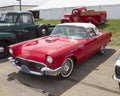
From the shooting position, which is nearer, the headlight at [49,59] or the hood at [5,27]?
the headlight at [49,59]

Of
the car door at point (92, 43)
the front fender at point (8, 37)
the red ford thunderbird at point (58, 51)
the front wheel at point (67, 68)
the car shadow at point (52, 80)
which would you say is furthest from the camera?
the front fender at point (8, 37)

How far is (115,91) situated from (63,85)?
1.29m

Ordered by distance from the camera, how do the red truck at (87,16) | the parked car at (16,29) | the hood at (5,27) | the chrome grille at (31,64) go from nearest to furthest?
the chrome grille at (31,64)
the parked car at (16,29)
the hood at (5,27)
the red truck at (87,16)

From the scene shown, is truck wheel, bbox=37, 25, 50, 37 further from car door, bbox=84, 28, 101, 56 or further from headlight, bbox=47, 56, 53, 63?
headlight, bbox=47, 56, 53, 63

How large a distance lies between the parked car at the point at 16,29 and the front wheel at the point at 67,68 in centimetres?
321

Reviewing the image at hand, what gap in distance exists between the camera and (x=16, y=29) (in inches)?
328

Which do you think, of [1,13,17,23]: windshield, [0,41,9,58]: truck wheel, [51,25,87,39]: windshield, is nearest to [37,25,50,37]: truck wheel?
[1,13,17,23]: windshield

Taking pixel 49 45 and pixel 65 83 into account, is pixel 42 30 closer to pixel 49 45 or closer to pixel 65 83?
pixel 49 45

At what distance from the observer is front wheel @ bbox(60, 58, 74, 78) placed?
209 inches

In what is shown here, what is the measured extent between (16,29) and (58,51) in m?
3.83

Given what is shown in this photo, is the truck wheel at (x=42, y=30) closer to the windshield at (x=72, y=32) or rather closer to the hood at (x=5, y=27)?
the hood at (x=5, y=27)

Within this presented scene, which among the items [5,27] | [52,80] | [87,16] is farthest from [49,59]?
[87,16]

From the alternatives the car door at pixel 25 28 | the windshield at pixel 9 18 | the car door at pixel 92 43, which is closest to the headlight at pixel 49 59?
the car door at pixel 92 43

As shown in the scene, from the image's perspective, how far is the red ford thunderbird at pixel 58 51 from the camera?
196 inches
